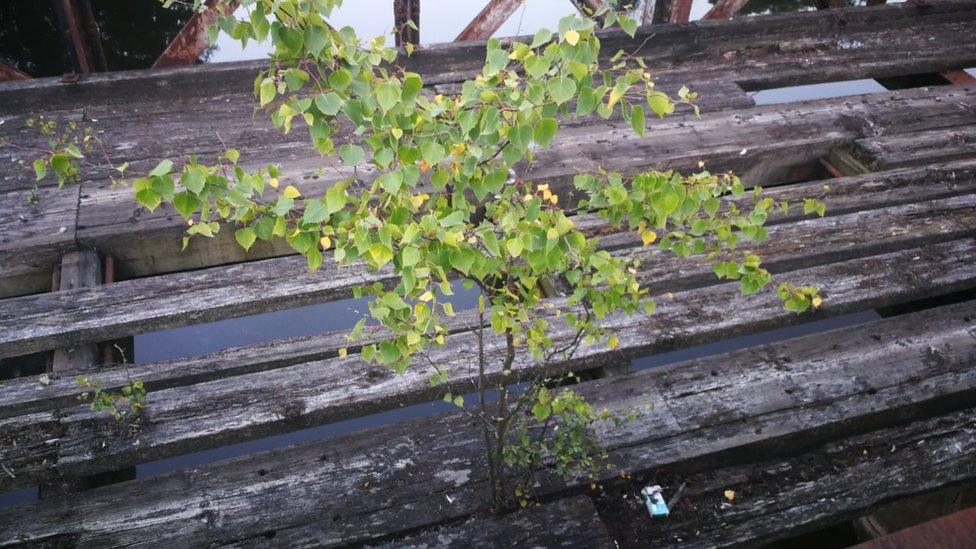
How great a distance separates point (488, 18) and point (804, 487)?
3.80 metres

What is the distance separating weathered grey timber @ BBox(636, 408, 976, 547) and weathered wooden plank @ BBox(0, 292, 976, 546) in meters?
0.08

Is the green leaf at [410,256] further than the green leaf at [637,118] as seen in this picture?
No

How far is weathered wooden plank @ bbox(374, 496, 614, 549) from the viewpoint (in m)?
2.45

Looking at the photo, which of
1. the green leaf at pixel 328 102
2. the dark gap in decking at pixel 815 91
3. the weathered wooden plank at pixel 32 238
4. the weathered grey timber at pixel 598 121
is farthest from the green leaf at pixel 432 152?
the dark gap in decking at pixel 815 91

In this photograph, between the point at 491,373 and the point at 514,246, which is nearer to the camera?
the point at 514,246

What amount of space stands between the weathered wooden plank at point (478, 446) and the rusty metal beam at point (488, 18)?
3.11 m

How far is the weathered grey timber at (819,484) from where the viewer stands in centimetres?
257

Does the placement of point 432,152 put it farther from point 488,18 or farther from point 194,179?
point 488,18

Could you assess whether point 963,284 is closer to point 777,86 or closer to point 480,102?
point 777,86

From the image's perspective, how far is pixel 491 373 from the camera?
2.98 m

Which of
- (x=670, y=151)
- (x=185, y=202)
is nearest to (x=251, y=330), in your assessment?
(x=670, y=151)

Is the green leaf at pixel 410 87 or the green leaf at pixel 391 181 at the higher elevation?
the green leaf at pixel 410 87

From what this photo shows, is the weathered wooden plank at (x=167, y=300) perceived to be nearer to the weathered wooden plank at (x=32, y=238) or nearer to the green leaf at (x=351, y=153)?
the weathered wooden plank at (x=32, y=238)

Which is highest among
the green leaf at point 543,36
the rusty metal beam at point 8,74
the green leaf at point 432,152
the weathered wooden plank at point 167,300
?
the rusty metal beam at point 8,74
